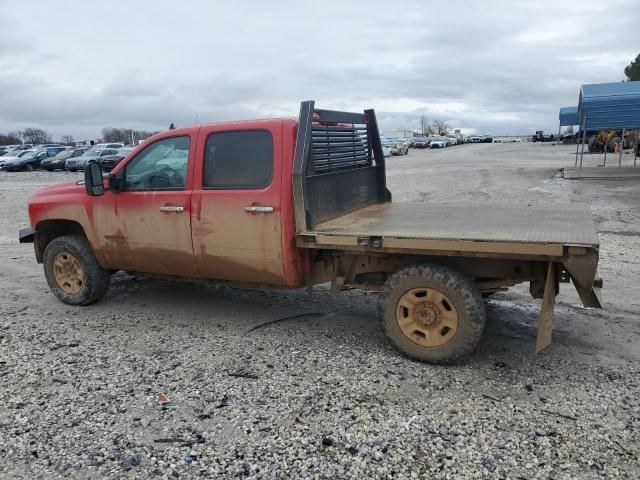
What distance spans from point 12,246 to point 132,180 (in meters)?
6.16

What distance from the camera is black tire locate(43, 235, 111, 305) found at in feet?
19.2

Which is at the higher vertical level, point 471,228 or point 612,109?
point 612,109

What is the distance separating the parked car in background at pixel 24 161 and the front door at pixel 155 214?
3673cm

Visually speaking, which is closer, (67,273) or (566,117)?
(67,273)

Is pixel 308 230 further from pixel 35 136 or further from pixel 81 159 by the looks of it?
pixel 35 136

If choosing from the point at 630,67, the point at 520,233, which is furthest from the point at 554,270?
the point at 630,67

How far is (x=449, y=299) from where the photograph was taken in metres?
4.12

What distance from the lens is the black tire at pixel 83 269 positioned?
5.87 meters

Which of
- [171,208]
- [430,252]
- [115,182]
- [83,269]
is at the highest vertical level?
[115,182]

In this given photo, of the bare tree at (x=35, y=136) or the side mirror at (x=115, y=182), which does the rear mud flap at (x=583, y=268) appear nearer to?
the side mirror at (x=115, y=182)

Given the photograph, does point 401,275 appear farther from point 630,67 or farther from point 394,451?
point 630,67

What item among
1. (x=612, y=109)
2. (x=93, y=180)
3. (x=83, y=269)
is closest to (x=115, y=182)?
(x=93, y=180)

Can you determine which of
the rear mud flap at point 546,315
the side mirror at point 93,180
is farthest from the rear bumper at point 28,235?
the rear mud flap at point 546,315

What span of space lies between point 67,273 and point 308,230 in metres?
3.21
